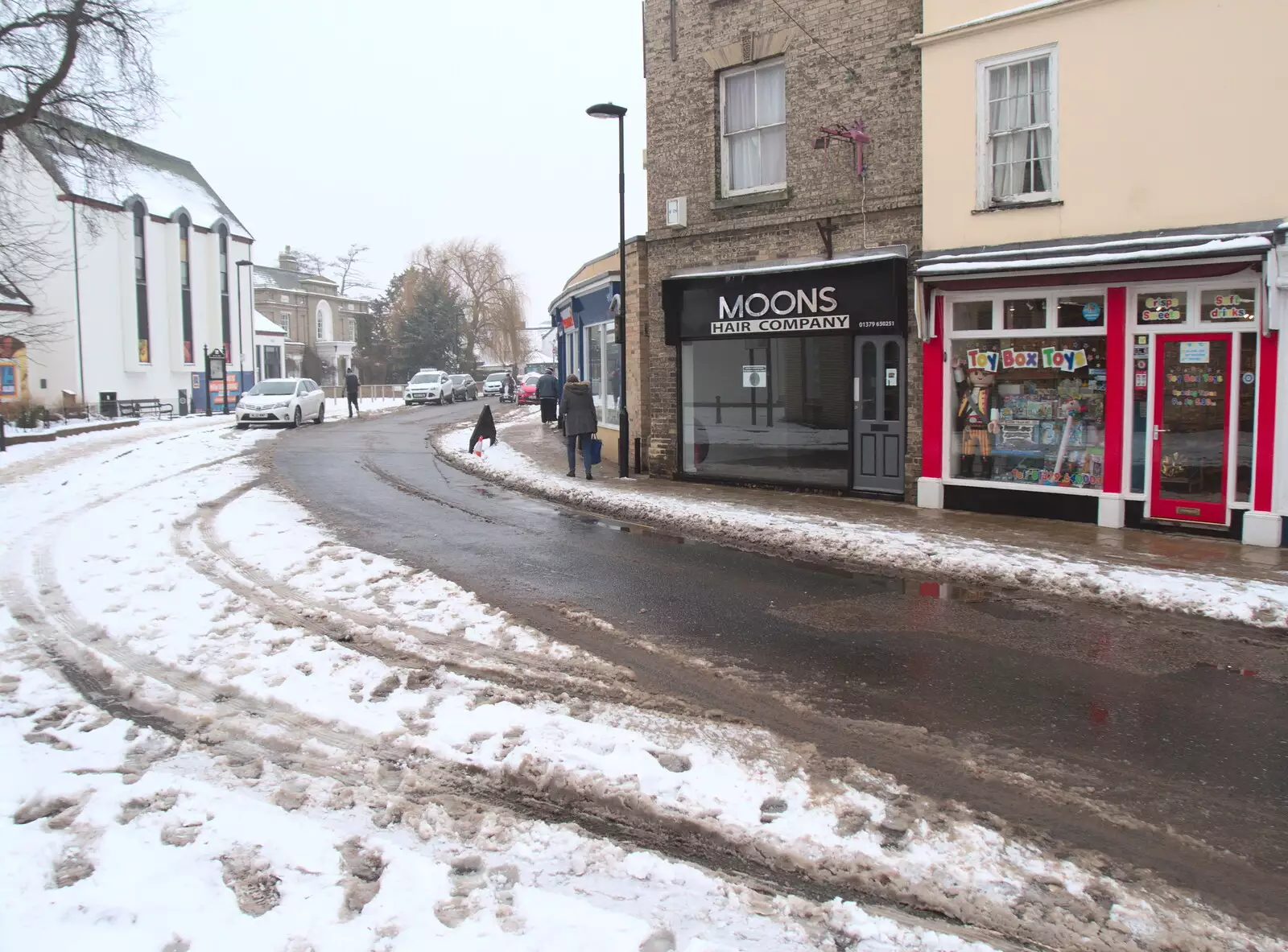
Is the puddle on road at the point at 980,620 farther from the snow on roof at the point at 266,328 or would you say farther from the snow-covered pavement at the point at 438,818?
the snow on roof at the point at 266,328

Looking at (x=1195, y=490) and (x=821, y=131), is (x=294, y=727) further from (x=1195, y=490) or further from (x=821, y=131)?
(x=821, y=131)

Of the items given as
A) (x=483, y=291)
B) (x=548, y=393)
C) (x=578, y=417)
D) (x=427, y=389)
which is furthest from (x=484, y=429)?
(x=483, y=291)

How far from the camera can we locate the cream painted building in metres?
9.88

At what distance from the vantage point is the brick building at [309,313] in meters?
70.8

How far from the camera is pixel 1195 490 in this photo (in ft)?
34.3

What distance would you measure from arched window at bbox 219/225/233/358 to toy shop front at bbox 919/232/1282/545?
147ft

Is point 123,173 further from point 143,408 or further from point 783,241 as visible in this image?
point 783,241

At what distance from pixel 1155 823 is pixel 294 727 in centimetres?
428

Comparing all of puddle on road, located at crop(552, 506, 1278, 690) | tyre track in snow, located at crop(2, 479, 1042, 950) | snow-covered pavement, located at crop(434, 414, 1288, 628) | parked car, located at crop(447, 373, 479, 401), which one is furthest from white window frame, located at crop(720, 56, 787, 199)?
parked car, located at crop(447, 373, 479, 401)

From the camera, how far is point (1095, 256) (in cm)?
1049

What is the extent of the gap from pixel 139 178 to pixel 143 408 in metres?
14.6

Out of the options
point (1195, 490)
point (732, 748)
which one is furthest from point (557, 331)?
point (732, 748)

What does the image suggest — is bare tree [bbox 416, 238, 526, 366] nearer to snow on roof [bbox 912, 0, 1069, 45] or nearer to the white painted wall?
the white painted wall

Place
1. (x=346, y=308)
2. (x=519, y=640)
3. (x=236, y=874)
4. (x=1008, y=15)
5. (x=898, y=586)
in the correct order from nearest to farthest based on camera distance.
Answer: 1. (x=236, y=874)
2. (x=519, y=640)
3. (x=898, y=586)
4. (x=1008, y=15)
5. (x=346, y=308)
